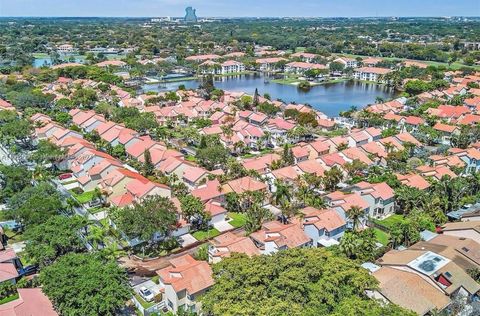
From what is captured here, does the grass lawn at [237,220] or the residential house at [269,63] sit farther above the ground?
the residential house at [269,63]

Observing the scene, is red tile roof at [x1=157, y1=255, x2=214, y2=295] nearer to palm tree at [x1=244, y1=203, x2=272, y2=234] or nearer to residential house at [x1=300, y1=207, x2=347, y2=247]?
palm tree at [x1=244, y1=203, x2=272, y2=234]

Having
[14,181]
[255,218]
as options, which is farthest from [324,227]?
[14,181]

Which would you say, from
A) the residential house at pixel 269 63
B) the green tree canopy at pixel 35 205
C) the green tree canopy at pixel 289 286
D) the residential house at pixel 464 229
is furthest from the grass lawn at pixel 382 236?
the residential house at pixel 269 63

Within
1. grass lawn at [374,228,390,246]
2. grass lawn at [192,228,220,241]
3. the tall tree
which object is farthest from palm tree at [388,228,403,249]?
the tall tree

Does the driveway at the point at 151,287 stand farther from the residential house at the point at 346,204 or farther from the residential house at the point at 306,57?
the residential house at the point at 306,57

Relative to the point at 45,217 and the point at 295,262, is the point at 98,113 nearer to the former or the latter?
the point at 45,217

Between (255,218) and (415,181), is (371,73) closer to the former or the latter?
(415,181)
